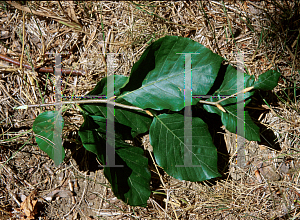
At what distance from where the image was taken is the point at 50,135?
1.45m

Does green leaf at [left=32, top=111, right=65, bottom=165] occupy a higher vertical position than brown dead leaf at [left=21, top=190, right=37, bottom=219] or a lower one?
higher

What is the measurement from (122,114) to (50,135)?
17.4 inches

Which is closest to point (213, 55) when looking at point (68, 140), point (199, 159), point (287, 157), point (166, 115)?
point (166, 115)

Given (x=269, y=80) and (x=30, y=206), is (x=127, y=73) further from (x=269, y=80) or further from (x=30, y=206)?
(x=30, y=206)

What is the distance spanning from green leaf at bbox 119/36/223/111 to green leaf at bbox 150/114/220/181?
0.10 meters

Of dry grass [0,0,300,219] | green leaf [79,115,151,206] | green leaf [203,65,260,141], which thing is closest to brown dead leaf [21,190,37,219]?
dry grass [0,0,300,219]

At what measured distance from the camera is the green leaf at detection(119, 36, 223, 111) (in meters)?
1.37

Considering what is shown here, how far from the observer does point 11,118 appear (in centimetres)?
166

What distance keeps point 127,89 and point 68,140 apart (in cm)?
56

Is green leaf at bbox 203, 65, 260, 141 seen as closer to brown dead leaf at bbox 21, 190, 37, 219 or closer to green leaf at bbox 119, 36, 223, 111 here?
green leaf at bbox 119, 36, 223, 111

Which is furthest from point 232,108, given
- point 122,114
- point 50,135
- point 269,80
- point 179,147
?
point 50,135

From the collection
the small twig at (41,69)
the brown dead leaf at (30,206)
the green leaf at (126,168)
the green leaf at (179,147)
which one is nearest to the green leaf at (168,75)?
the green leaf at (179,147)

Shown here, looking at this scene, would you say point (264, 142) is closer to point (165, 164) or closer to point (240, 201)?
point (240, 201)

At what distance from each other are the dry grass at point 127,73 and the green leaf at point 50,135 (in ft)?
0.51
